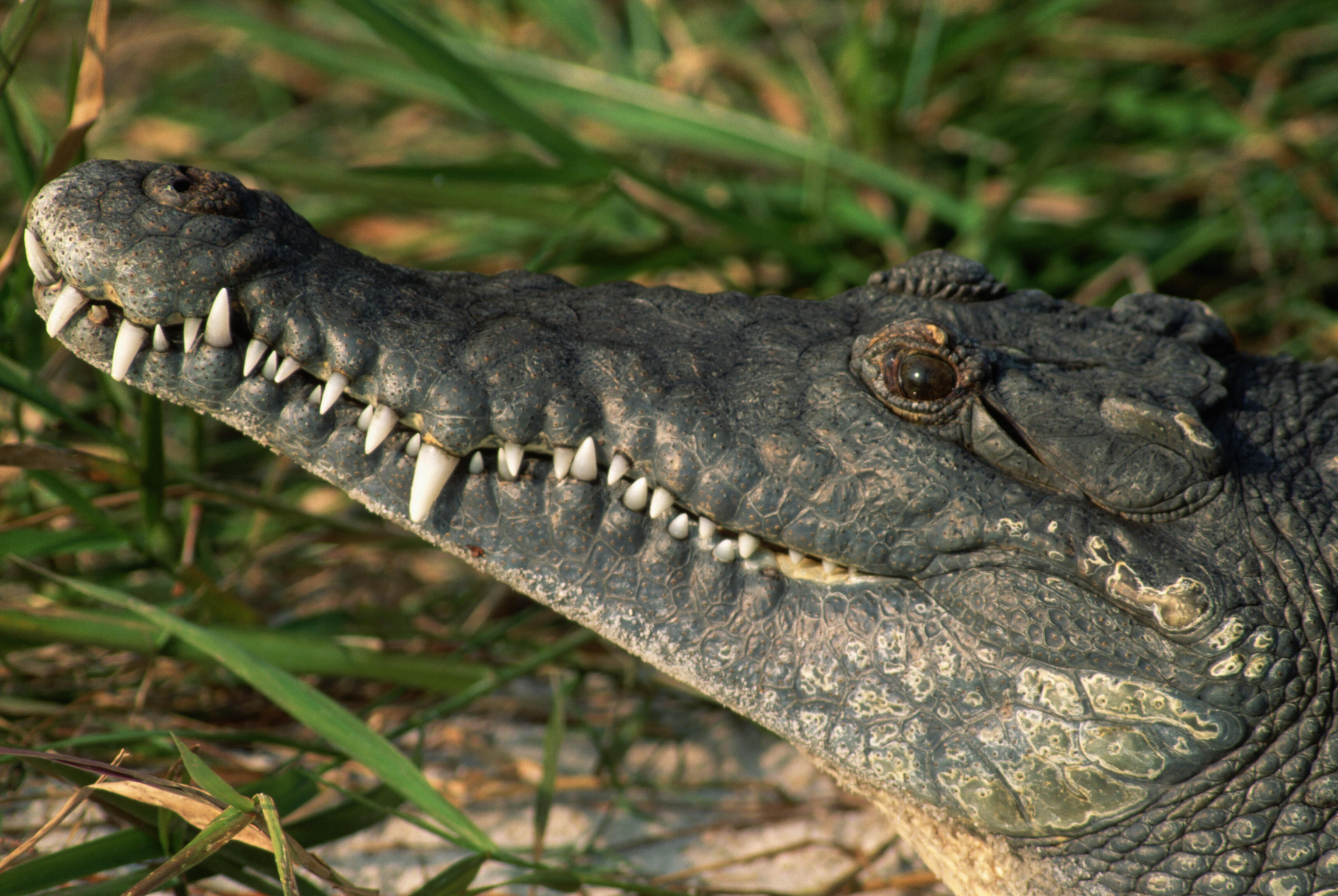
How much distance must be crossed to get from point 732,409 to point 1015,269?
238cm

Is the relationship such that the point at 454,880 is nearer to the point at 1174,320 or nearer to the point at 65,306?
the point at 65,306

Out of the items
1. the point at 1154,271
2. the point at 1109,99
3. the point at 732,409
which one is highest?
the point at 1109,99

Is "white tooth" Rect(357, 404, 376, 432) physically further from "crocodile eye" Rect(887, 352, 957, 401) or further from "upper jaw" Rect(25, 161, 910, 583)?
"crocodile eye" Rect(887, 352, 957, 401)

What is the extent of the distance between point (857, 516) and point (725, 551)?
0.25m

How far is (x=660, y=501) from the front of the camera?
1792 millimetres

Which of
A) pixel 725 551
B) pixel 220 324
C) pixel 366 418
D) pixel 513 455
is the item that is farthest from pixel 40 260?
pixel 725 551

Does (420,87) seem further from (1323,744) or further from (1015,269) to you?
(1323,744)

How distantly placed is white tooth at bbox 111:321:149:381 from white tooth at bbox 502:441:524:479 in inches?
25.4

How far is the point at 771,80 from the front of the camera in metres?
4.54

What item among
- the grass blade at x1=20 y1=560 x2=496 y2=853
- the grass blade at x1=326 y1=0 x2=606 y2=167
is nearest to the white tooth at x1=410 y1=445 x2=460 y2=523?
the grass blade at x1=20 y1=560 x2=496 y2=853

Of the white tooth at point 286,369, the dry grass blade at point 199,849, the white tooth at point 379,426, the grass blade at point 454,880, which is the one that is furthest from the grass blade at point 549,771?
the white tooth at point 286,369

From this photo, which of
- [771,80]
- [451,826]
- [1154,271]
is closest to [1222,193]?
[1154,271]

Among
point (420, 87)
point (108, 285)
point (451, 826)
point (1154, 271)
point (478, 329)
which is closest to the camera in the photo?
Answer: point (108, 285)

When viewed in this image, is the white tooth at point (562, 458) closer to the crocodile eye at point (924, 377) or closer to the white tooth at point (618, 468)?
the white tooth at point (618, 468)
